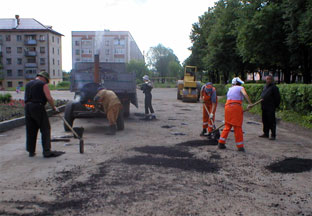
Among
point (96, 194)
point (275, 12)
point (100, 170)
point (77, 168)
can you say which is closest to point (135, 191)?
point (96, 194)

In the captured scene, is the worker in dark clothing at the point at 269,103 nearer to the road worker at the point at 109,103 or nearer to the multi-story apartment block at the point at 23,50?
the road worker at the point at 109,103

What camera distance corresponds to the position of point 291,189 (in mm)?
4340

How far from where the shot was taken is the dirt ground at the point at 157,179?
11.9ft

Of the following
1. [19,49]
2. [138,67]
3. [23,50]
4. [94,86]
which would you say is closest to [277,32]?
[94,86]

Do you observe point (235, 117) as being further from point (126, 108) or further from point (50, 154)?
point (126, 108)

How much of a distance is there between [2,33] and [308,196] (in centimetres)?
7487

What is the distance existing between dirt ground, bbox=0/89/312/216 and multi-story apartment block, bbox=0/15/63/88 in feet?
216

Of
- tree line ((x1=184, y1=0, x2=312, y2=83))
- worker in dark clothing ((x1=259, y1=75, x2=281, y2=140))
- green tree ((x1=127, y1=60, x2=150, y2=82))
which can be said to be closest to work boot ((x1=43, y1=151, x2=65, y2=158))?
worker in dark clothing ((x1=259, y1=75, x2=281, y2=140))

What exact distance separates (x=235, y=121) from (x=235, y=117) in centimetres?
9

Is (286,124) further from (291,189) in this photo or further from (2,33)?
(2,33)

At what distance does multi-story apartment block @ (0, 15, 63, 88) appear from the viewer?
6769 centimetres

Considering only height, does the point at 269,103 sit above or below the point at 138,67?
below

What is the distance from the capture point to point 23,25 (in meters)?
68.9

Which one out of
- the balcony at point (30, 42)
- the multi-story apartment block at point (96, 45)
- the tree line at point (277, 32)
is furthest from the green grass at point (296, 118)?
the balcony at point (30, 42)
